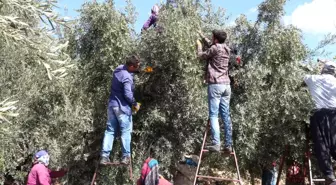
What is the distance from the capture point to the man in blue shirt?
25.6 feet

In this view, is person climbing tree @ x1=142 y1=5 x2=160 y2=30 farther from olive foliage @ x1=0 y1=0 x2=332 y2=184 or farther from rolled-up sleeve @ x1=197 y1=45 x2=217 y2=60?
rolled-up sleeve @ x1=197 y1=45 x2=217 y2=60

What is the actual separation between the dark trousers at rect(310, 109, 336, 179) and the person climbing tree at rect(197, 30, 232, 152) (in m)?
1.44

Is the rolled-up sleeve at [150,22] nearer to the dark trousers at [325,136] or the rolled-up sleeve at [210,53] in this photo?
the rolled-up sleeve at [210,53]

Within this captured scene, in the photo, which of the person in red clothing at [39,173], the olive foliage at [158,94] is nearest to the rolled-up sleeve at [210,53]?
the olive foliage at [158,94]

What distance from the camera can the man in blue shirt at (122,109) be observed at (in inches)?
307

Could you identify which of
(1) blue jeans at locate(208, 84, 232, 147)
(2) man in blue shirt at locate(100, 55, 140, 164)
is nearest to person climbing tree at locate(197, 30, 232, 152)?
(1) blue jeans at locate(208, 84, 232, 147)

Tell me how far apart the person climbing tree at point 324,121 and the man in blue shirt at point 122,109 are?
3090 millimetres

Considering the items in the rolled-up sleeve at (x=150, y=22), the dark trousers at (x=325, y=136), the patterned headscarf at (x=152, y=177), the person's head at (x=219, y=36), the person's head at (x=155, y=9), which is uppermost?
the person's head at (x=155, y=9)

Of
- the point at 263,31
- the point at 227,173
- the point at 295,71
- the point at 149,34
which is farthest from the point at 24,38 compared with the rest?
the point at 227,173

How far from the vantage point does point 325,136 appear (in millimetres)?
7262

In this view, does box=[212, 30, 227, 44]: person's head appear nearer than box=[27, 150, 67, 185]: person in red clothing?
Yes

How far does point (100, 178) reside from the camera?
897 centimetres

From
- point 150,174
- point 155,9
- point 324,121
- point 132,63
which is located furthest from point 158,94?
point 324,121

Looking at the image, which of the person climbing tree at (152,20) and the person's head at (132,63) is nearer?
the person's head at (132,63)
